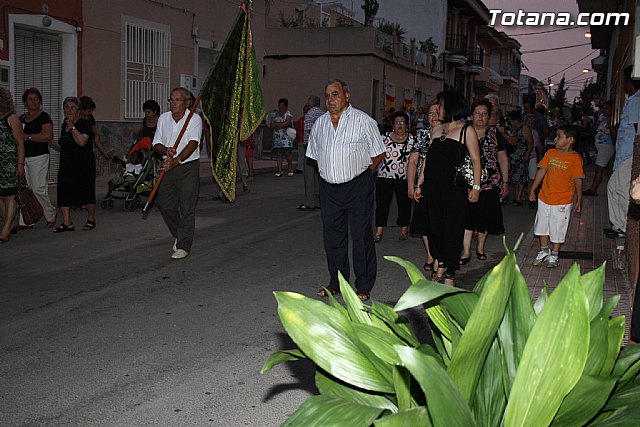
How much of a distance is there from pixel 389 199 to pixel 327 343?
8.90 m

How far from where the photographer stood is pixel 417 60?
39344mm

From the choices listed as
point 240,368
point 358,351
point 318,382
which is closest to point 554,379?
point 358,351

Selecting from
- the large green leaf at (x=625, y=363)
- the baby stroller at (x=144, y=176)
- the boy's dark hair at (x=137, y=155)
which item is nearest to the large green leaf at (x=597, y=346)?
the large green leaf at (x=625, y=363)

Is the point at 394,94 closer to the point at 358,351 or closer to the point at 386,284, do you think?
the point at 386,284

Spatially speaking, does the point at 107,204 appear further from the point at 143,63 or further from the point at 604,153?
the point at 604,153

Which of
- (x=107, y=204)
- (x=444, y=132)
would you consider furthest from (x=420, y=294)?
(x=107, y=204)

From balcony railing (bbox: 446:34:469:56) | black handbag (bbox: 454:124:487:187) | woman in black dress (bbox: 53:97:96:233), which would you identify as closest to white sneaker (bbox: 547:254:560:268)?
black handbag (bbox: 454:124:487:187)

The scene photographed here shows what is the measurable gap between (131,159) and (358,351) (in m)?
11.2

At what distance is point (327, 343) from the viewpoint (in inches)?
75.0

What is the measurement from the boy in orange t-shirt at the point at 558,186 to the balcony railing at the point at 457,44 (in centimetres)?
3894

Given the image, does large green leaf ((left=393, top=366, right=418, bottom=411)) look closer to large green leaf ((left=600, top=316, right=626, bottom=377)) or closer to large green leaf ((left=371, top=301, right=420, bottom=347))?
large green leaf ((left=371, top=301, right=420, bottom=347))

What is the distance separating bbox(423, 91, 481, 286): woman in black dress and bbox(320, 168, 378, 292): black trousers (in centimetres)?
67

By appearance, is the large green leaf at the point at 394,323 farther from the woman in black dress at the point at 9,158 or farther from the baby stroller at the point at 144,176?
the baby stroller at the point at 144,176

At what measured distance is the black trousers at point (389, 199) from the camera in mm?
10555
